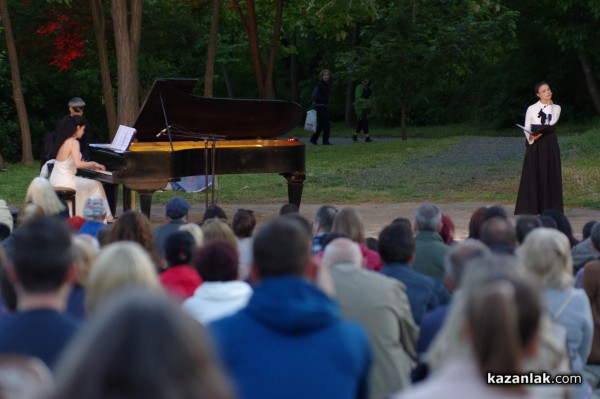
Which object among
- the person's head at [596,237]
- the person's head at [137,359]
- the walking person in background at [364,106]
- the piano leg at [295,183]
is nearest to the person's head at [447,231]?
the person's head at [596,237]

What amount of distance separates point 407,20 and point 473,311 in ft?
102

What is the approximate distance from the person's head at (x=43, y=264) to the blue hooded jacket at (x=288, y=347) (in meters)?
0.62

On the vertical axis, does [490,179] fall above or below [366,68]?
below

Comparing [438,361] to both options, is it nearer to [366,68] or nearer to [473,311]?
[473,311]

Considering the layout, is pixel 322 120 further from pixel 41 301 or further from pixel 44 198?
pixel 41 301

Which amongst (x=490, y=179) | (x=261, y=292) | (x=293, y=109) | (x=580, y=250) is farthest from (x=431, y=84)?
(x=261, y=292)

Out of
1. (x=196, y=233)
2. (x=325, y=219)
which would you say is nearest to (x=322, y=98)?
(x=325, y=219)

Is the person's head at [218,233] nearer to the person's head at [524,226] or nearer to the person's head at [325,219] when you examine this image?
the person's head at [325,219]

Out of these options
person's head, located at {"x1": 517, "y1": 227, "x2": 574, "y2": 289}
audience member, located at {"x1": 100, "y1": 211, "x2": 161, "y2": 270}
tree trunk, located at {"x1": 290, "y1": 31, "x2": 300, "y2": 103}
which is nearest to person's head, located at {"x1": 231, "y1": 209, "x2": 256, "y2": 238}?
audience member, located at {"x1": 100, "y1": 211, "x2": 161, "y2": 270}

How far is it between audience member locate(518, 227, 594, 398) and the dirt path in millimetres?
8614

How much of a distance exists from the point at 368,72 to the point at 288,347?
98.6 ft

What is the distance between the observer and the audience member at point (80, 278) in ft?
17.2

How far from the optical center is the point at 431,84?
33.4 metres

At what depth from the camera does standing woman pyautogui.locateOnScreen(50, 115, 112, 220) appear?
13.9m
